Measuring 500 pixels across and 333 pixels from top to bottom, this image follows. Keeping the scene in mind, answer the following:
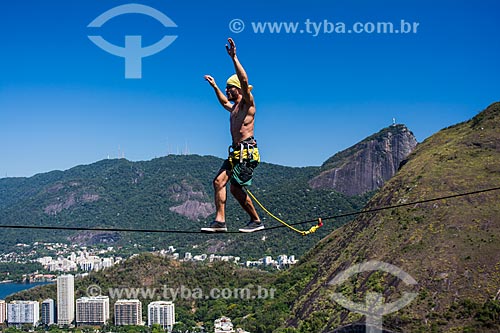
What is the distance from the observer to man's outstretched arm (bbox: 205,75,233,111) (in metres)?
9.21

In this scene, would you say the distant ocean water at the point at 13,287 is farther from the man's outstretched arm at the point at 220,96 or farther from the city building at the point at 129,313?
the man's outstretched arm at the point at 220,96

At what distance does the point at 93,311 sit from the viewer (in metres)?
91.8

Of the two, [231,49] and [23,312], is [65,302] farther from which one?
[231,49]

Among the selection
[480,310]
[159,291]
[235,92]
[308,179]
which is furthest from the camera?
[308,179]

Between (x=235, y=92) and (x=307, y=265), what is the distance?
7611 centimetres

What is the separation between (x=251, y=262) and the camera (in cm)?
13212

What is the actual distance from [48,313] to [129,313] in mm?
13641

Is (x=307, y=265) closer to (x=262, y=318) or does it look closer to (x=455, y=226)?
(x=262, y=318)

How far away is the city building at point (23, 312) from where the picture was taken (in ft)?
309

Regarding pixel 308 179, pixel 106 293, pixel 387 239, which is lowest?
pixel 106 293

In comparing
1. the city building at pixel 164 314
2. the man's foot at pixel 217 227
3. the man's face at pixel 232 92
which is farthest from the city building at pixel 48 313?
the man's face at pixel 232 92

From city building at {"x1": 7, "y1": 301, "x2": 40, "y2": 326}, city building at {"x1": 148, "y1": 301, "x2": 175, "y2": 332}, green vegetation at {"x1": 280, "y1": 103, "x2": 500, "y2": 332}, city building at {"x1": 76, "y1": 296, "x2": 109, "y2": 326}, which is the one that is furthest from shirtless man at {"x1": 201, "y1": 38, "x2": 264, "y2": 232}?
city building at {"x1": 7, "y1": 301, "x2": 40, "y2": 326}

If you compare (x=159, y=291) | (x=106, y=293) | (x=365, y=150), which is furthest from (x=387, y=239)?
(x=365, y=150)

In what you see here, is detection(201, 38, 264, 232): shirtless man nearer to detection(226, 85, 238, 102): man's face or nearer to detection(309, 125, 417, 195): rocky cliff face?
detection(226, 85, 238, 102): man's face
